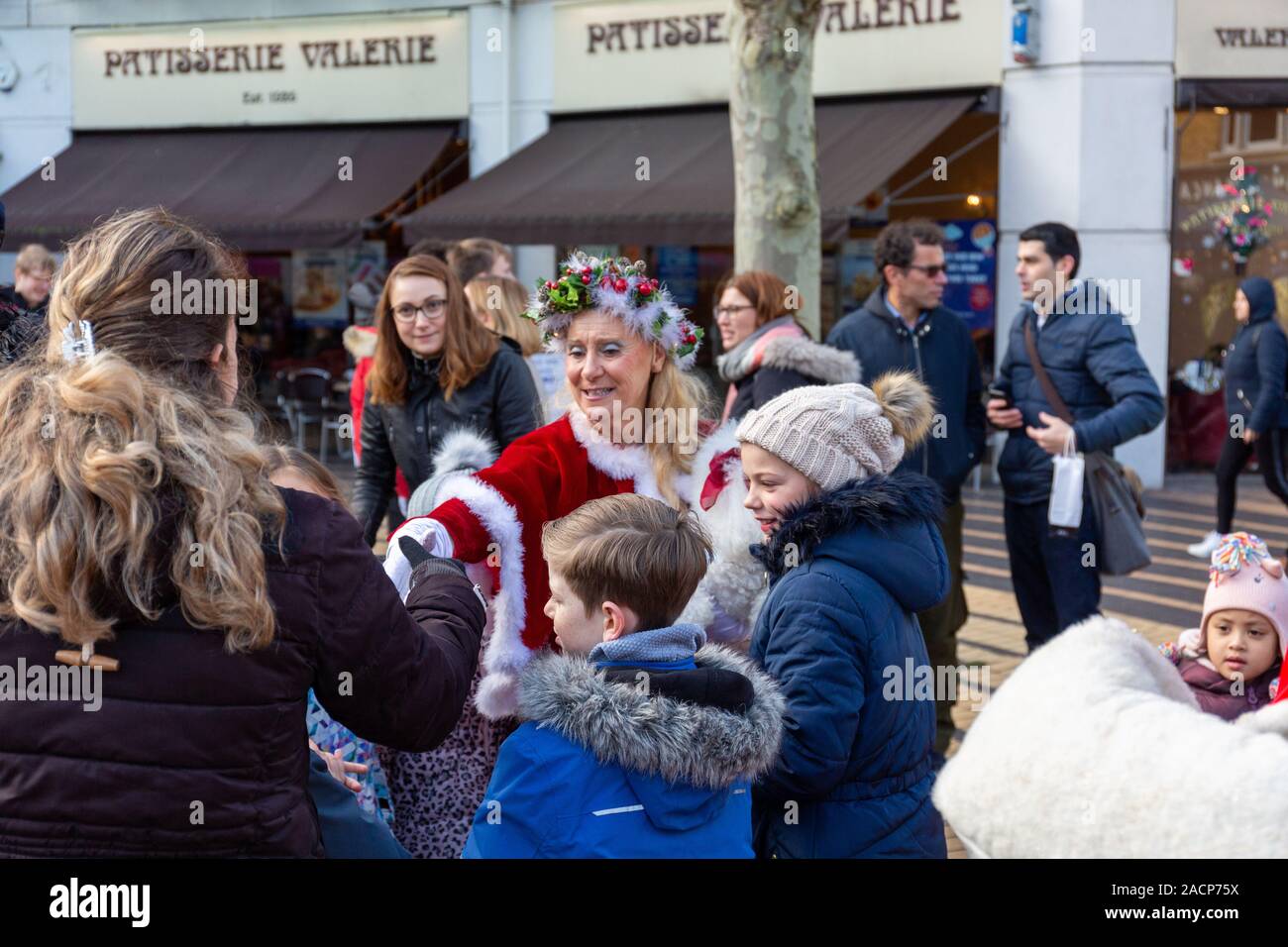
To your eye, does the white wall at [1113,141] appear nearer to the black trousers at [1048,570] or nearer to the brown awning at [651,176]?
the brown awning at [651,176]

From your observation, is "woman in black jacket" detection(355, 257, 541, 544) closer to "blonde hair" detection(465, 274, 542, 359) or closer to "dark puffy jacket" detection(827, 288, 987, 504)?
"blonde hair" detection(465, 274, 542, 359)

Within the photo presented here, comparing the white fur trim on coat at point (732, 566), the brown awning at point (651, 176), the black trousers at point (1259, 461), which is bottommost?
the black trousers at point (1259, 461)

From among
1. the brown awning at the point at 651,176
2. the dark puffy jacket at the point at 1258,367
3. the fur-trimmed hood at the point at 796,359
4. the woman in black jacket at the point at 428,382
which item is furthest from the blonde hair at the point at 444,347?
the brown awning at the point at 651,176

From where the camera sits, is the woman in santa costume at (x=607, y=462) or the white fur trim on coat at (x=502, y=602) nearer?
the white fur trim on coat at (x=502, y=602)

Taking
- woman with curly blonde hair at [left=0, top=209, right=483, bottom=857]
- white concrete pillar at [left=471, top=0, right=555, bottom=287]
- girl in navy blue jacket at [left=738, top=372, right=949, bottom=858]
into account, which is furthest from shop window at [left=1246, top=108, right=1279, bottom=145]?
woman with curly blonde hair at [left=0, top=209, right=483, bottom=857]

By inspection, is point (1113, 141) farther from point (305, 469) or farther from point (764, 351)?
point (305, 469)

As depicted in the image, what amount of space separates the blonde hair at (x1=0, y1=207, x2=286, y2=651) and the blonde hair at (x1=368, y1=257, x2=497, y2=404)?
3.36m

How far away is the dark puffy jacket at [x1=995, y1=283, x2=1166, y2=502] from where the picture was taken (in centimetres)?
558

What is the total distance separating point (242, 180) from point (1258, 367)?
11.6 m

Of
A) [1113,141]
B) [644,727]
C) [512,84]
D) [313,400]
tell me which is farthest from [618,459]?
[512,84]

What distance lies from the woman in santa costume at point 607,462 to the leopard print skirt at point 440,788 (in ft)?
0.74

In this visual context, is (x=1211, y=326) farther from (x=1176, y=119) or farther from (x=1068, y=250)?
(x=1068, y=250)

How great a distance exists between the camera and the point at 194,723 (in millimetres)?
1937

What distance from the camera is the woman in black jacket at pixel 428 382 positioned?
5.37m
